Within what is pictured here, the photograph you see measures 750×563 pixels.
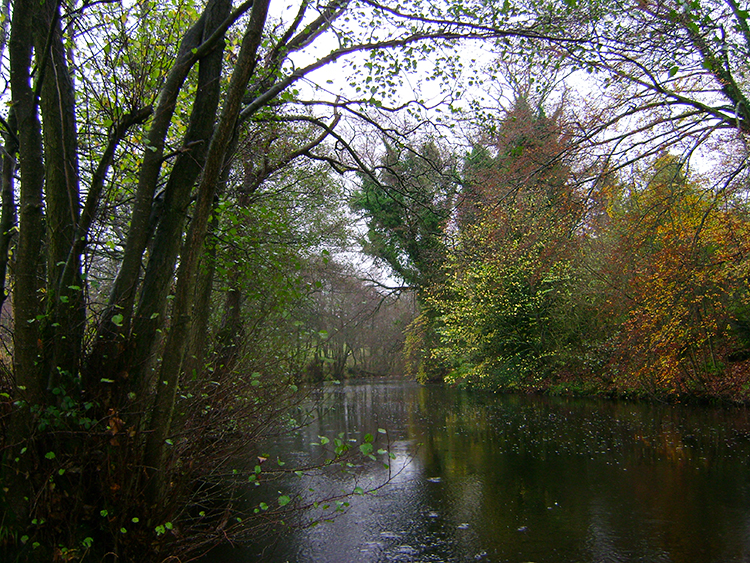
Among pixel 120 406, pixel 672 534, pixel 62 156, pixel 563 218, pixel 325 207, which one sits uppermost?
pixel 325 207

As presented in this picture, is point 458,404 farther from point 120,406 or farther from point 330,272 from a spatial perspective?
point 120,406

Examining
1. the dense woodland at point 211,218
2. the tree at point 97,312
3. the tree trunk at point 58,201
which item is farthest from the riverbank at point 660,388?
the tree trunk at point 58,201

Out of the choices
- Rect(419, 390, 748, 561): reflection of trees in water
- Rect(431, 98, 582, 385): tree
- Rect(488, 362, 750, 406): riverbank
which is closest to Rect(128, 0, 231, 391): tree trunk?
Rect(419, 390, 748, 561): reflection of trees in water

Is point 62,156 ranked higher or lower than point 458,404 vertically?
higher

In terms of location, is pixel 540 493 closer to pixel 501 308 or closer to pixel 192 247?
pixel 192 247

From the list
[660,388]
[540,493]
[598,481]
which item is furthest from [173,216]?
[660,388]

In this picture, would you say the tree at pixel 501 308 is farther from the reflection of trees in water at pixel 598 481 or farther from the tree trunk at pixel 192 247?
the tree trunk at pixel 192 247

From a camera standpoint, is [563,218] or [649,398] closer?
[563,218]

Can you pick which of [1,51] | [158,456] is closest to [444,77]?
[1,51]

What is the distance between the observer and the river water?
4.93 metres

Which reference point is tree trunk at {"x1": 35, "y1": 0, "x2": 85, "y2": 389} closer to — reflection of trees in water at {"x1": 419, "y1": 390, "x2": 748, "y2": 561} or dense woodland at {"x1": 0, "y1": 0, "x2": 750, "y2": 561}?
dense woodland at {"x1": 0, "y1": 0, "x2": 750, "y2": 561}

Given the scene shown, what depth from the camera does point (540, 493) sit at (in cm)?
667

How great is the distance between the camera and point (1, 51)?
4.42m

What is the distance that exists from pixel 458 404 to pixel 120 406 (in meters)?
14.3
